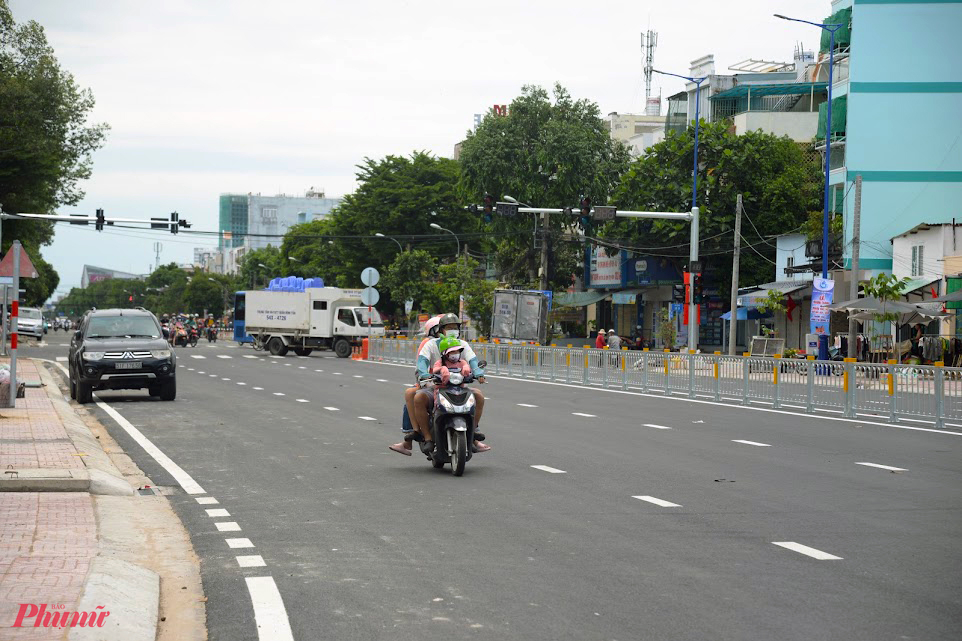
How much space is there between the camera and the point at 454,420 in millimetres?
12312

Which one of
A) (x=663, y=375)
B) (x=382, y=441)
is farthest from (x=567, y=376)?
(x=382, y=441)

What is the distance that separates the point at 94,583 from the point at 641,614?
305cm

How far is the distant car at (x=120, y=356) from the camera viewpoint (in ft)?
74.4

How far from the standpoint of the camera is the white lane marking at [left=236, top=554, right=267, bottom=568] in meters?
7.68

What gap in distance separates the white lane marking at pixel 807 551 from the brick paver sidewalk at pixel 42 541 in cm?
470

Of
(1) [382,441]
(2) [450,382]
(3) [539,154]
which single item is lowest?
(1) [382,441]

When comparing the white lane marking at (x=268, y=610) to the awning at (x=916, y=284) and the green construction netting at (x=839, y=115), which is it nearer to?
the awning at (x=916, y=284)

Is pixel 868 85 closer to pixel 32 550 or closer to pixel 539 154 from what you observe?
pixel 539 154

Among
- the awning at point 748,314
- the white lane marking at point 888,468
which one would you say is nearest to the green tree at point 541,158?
the awning at point 748,314

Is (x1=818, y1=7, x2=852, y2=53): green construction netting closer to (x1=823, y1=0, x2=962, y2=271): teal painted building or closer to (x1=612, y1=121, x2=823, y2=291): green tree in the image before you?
(x1=612, y1=121, x2=823, y2=291): green tree

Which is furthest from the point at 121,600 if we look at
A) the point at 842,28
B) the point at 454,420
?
the point at 842,28

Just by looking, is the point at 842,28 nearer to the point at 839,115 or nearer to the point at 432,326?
the point at 839,115

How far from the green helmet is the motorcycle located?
1.03ft

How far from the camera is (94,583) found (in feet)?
21.7
